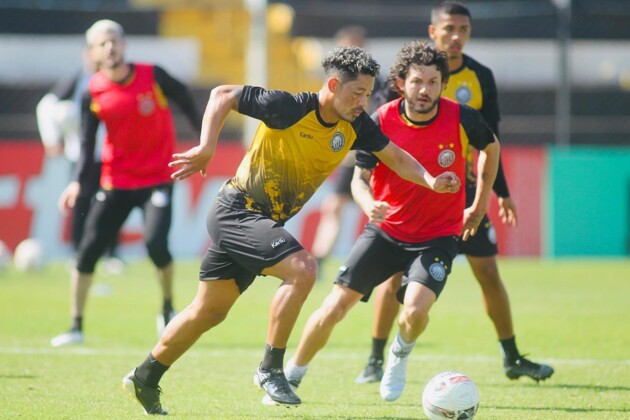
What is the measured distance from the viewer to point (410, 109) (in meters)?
6.89

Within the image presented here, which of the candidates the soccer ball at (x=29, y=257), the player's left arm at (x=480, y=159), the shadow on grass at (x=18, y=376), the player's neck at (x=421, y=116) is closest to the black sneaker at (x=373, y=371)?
the player's left arm at (x=480, y=159)

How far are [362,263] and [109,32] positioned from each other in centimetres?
345

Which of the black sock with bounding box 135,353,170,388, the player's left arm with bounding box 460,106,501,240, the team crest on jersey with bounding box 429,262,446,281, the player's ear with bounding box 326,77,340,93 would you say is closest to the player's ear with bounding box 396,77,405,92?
the player's left arm with bounding box 460,106,501,240

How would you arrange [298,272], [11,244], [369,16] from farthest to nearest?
[369,16], [11,244], [298,272]

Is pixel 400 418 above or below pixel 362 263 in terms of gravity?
below

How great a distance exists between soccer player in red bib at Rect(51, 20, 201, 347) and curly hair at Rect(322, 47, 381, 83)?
342 cm

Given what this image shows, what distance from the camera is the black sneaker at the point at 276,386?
5945 mm

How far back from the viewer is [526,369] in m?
7.58

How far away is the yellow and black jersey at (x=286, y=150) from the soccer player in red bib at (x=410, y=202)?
56 cm

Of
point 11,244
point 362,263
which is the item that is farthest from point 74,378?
point 11,244

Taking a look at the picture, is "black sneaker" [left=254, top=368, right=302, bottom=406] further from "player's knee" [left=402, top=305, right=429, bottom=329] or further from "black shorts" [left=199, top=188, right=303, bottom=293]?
"player's knee" [left=402, top=305, right=429, bottom=329]

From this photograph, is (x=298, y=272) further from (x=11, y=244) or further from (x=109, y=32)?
(x=11, y=244)

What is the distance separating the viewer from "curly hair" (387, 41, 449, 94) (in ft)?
22.2

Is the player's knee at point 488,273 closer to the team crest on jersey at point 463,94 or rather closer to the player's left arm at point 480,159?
the player's left arm at point 480,159
